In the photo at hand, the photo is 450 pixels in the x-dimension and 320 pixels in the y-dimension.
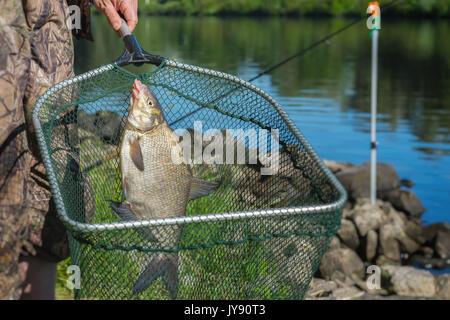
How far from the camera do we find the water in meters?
21.3

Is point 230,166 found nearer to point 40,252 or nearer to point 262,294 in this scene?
point 262,294

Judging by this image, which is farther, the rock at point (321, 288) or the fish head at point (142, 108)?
the rock at point (321, 288)

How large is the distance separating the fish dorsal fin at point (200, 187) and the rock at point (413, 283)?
6.74 meters

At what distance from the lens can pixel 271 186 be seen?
10.8 feet

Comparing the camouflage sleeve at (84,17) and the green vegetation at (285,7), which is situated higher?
the camouflage sleeve at (84,17)

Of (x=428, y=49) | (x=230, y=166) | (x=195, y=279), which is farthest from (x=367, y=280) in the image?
(x=428, y=49)

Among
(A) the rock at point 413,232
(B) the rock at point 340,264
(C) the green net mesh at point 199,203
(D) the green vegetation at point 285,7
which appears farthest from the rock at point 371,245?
(D) the green vegetation at point 285,7

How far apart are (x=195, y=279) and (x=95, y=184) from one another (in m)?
0.84

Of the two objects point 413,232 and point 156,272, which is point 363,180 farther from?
point 156,272

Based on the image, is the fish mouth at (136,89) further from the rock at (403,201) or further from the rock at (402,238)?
the rock at (403,201)

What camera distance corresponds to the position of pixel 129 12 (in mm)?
3258

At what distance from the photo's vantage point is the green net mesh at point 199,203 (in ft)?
7.75

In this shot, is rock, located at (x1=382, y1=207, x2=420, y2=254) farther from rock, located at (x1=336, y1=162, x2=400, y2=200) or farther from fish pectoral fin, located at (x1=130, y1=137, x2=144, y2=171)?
fish pectoral fin, located at (x1=130, y1=137, x2=144, y2=171)

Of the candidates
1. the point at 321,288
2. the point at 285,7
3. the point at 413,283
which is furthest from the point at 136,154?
the point at 285,7
